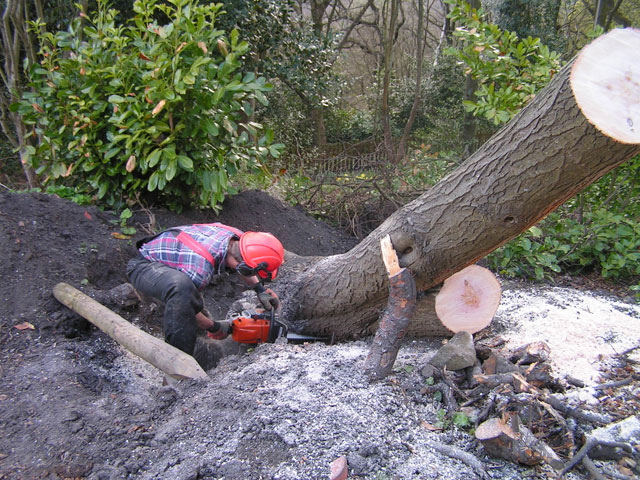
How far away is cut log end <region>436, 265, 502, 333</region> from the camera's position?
2.66 meters

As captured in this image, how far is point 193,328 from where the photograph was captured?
3037mm

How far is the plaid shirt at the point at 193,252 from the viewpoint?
10.5ft

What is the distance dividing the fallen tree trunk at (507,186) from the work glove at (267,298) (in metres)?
0.46

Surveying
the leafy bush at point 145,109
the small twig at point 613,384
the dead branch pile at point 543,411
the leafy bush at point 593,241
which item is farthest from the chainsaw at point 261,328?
the leafy bush at point 593,241

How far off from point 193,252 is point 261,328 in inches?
30.1

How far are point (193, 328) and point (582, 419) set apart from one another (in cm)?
234

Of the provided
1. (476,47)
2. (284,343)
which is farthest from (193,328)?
(476,47)

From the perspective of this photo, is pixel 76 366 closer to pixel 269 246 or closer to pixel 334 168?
pixel 269 246

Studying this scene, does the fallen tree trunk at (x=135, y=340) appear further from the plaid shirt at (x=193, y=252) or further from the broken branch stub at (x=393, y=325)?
the broken branch stub at (x=393, y=325)

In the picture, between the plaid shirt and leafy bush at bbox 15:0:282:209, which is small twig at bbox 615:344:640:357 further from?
leafy bush at bbox 15:0:282:209

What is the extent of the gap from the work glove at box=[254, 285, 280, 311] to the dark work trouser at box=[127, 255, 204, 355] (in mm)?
453

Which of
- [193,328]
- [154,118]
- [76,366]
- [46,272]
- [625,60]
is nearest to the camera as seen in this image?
[625,60]

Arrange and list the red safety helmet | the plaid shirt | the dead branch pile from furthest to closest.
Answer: the plaid shirt
the red safety helmet
the dead branch pile

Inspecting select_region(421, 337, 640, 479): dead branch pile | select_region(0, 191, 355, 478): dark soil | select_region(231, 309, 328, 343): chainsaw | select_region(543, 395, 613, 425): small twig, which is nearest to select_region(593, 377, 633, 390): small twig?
select_region(421, 337, 640, 479): dead branch pile
